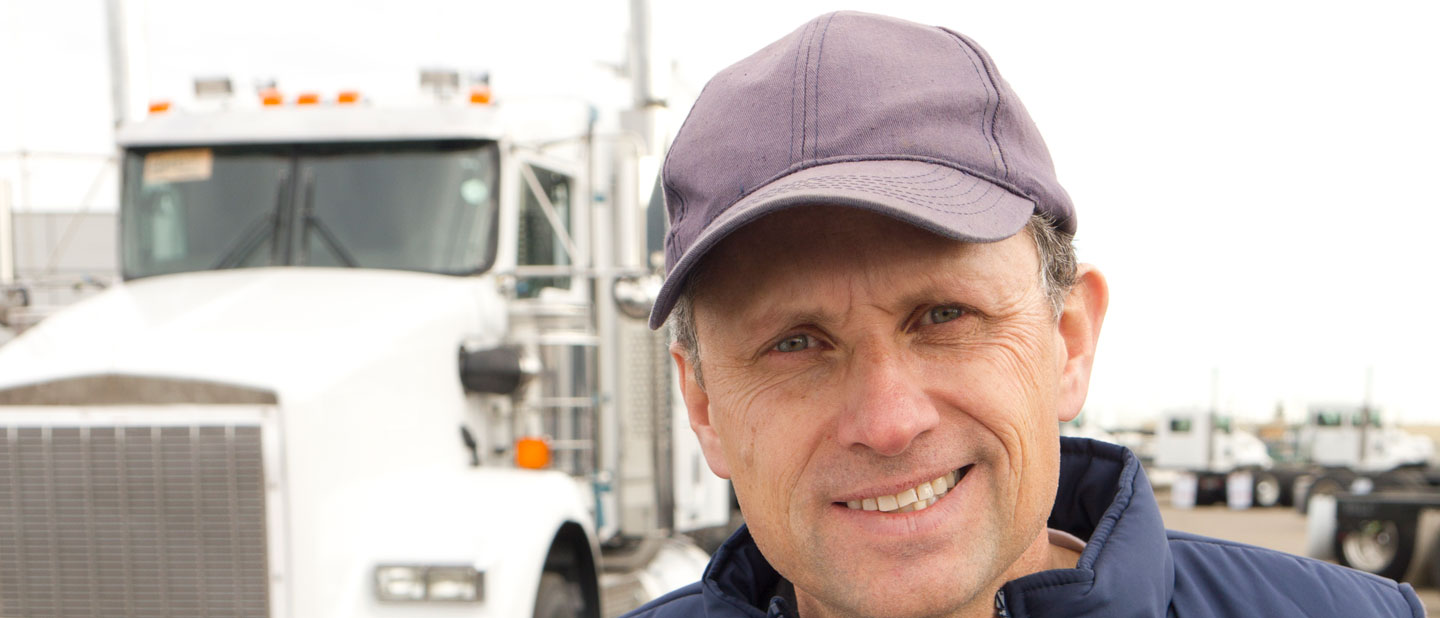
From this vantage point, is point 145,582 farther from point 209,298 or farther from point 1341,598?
point 1341,598

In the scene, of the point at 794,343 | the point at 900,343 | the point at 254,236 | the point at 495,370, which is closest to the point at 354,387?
the point at 495,370

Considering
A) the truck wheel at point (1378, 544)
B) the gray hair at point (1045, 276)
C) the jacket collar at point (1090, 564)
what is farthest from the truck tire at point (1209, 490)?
the gray hair at point (1045, 276)

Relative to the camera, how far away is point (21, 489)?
4.08m

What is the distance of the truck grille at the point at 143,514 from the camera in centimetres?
401

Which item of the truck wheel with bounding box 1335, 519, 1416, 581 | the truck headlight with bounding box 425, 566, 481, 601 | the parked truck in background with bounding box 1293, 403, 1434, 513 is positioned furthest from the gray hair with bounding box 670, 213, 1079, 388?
the parked truck in background with bounding box 1293, 403, 1434, 513

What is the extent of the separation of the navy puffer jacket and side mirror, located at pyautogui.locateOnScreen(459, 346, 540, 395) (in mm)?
3417

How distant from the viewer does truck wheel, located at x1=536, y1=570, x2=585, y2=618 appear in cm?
481

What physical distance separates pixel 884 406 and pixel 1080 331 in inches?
18.7

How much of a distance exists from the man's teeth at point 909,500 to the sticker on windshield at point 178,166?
15.1ft

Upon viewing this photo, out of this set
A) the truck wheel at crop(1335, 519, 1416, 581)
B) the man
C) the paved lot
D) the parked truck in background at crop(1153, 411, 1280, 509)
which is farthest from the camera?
the parked truck in background at crop(1153, 411, 1280, 509)

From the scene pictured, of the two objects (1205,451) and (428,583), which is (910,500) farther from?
(1205,451)

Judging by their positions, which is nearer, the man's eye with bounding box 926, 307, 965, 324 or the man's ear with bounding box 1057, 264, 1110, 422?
the man's eye with bounding box 926, 307, 965, 324

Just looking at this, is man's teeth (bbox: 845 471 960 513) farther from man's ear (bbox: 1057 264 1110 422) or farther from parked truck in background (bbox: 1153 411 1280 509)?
parked truck in background (bbox: 1153 411 1280 509)

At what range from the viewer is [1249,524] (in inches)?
871
